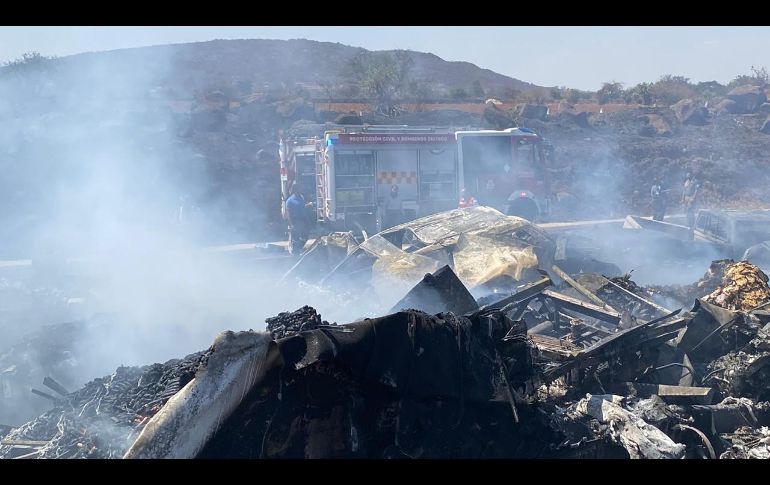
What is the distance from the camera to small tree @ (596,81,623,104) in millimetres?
43372

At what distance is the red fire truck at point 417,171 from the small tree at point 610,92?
2859cm

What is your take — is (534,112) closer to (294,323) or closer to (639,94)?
(639,94)

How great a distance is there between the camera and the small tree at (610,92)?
4337 centimetres

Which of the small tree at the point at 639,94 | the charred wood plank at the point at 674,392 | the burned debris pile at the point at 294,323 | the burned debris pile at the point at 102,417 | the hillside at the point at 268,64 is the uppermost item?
the hillside at the point at 268,64

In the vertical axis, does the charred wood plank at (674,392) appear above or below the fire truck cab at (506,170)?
below

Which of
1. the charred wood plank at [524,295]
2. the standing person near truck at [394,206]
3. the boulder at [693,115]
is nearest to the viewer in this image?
the charred wood plank at [524,295]

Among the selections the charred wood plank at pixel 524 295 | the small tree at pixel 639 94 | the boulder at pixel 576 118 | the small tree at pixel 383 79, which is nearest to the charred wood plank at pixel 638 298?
the charred wood plank at pixel 524 295

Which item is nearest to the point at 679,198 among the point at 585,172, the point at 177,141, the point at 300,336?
the point at 585,172

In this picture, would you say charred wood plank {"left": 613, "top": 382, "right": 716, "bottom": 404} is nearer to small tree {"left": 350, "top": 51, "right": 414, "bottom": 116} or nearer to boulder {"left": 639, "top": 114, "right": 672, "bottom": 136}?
small tree {"left": 350, "top": 51, "right": 414, "bottom": 116}

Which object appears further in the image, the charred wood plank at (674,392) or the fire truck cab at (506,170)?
the fire truck cab at (506,170)

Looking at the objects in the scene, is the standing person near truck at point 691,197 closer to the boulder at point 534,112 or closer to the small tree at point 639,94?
the boulder at point 534,112

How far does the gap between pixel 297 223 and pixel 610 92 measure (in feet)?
119

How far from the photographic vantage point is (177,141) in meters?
23.6
